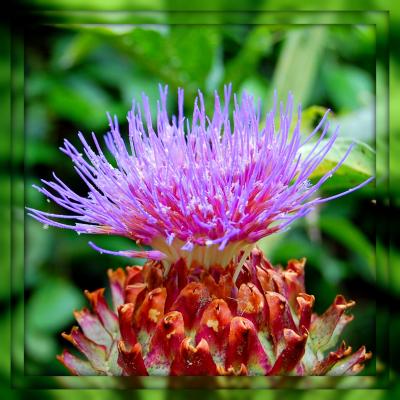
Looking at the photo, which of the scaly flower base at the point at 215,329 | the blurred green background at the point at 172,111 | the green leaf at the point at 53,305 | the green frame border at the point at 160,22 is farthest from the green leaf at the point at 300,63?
the green leaf at the point at 53,305

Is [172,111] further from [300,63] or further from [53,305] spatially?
[53,305]

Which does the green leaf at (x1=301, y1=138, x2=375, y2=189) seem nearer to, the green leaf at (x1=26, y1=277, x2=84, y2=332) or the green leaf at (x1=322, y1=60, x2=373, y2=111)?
the green leaf at (x1=322, y1=60, x2=373, y2=111)

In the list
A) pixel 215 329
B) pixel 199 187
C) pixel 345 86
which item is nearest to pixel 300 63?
pixel 345 86

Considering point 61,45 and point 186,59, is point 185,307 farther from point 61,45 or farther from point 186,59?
point 61,45

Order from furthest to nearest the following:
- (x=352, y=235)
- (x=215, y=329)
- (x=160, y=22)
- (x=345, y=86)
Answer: (x=345, y=86) < (x=352, y=235) < (x=160, y=22) < (x=215, y=329)

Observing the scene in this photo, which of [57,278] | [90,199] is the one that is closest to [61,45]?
[57,278]

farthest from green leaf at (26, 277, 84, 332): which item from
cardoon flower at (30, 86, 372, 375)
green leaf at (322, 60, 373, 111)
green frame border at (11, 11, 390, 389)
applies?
green leaf at (322, 60, 373, 111)
